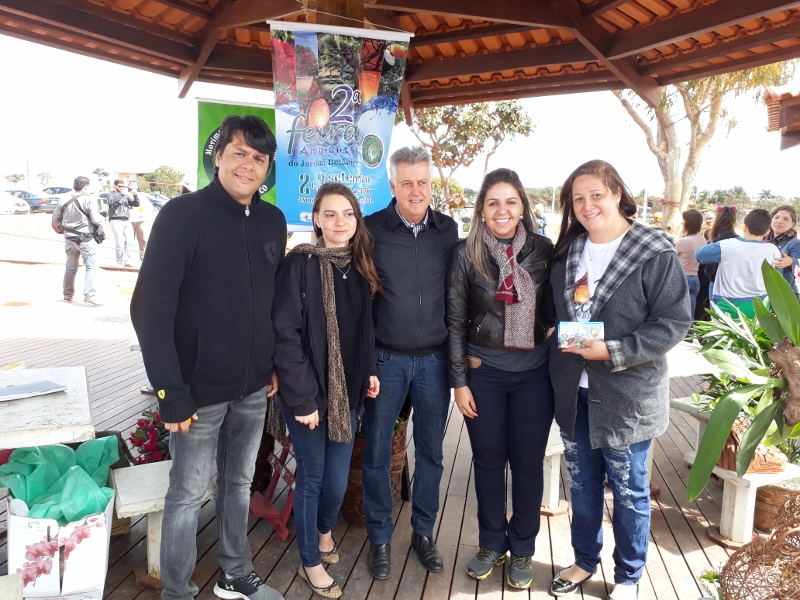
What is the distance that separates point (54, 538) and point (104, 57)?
388 centimetres

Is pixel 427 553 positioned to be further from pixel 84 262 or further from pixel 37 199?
pixel 37 199

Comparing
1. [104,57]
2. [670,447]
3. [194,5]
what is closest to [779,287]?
[670,447]

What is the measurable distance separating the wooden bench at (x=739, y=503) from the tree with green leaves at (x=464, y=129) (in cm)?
1750

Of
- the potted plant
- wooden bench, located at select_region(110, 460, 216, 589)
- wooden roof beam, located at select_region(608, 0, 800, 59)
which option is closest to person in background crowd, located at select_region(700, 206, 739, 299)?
wooden roof beam, located at select_region(608, 0, 800, 59)

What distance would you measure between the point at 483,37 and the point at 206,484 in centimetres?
372

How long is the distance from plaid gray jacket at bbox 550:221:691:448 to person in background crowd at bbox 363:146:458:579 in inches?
21.9

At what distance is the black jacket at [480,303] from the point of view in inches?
96.2

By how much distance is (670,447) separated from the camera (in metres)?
4.27

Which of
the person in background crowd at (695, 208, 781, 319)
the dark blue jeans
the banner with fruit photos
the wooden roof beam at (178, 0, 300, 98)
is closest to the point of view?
the dark blue jeans

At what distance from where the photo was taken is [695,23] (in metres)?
3.29

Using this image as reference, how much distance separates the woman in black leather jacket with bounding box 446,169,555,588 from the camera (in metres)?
2.42

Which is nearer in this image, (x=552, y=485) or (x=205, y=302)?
(x=205, y=302)

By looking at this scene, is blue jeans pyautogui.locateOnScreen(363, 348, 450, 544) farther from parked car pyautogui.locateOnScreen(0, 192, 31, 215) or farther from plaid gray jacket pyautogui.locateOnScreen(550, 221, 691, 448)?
parked car pyautogui.locateOnScreen(0, 192, 31, 215)

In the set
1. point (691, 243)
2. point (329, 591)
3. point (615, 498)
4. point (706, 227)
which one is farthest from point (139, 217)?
point (706, 227)
